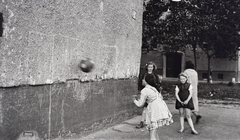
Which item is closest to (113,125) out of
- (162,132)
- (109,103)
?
(109,103)

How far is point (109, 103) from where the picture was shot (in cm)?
606

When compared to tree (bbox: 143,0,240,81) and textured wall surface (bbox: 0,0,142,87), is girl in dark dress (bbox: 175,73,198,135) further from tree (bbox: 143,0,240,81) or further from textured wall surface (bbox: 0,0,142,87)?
tree (bbox: 143,0,240,81)

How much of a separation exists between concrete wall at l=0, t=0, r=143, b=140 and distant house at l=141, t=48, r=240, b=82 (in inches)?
776

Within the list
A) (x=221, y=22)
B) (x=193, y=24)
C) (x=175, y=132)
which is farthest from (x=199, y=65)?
(x=175, y=132)

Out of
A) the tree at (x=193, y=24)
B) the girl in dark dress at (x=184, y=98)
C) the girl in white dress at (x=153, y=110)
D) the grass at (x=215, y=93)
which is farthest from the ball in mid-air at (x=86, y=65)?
the tree at (x=193, y=24)

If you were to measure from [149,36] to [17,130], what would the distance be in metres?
14.6

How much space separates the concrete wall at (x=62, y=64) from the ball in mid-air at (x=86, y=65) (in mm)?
84

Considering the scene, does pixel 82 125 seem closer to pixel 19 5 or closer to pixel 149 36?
pixel 19 5

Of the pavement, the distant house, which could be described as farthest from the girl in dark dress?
the distant house

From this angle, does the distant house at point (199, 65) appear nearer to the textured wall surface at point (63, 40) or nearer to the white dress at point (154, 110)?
the textured wall surface at point (63, 40)

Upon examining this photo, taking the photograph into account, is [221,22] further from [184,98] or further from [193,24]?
[184,98]

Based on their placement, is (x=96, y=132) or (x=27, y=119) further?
(x=96, y=132)

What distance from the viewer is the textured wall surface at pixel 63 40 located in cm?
345

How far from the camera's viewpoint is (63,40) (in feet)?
14.5
